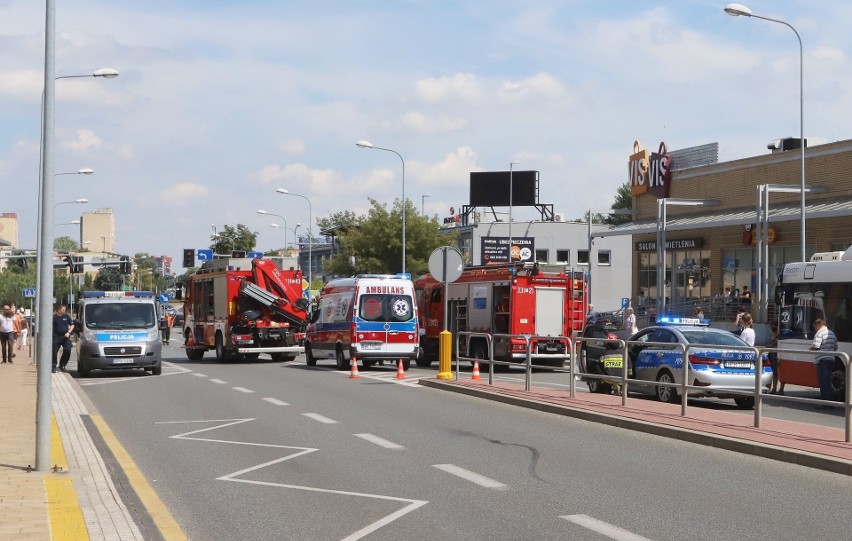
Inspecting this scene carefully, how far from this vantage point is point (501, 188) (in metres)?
79.4

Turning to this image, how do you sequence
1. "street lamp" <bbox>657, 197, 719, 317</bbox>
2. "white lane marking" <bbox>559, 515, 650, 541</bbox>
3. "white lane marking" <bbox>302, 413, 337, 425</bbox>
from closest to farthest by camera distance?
1. "white lane marking" <bbox>559, 515, 650, 541</bbox>
2. "white lane marking" <bbox>302, 413, 337, 425</bbox>
3. "street lamp" <bbox>657, 197, 719, 317</bbox>

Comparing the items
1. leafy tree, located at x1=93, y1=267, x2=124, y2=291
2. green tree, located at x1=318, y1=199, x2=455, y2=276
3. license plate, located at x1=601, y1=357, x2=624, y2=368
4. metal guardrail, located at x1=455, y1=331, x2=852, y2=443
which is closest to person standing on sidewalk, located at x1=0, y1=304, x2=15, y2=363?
metal guardrail, located at x1=455, y1=331, x2=852, y2=443

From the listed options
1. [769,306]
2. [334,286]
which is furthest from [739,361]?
[769,306]

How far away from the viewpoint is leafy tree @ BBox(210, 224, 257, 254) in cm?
8762

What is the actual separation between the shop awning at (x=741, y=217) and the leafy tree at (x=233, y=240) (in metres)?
42.2

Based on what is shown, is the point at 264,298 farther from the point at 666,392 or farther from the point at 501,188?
the point at 501,188

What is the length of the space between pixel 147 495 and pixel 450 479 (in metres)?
2.75

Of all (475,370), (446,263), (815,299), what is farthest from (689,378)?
(446,263)

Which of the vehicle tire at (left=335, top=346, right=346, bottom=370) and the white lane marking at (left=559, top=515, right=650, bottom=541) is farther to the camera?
the vehicle tire at (left=335, top=346, right=346, bottom=370)

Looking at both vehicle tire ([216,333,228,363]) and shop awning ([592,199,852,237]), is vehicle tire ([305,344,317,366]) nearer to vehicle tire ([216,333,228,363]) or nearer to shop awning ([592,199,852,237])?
vehicle tire ([216,333,228,363])

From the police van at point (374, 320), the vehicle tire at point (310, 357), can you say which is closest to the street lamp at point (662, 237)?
the police van at point (374, 320)

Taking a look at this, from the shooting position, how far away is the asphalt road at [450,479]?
27.0ft

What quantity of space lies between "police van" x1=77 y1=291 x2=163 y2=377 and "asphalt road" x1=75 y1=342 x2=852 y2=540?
897 cm

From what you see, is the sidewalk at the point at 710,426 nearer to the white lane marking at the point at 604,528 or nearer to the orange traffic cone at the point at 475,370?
the orange traffic cone at the point at 475,370
